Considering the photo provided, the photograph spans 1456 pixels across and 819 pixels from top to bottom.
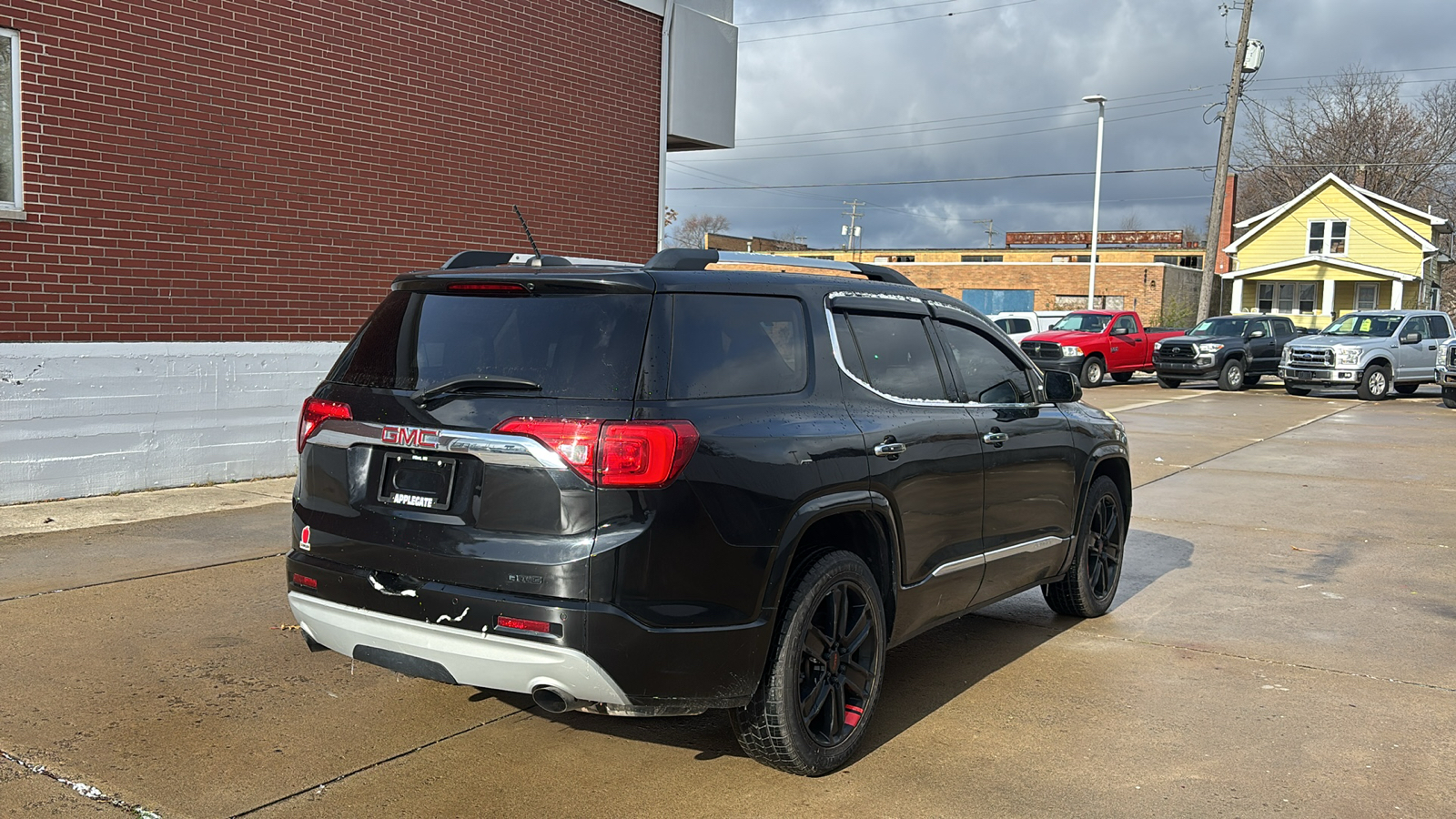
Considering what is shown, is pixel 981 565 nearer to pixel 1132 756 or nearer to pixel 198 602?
pixel 1132 756

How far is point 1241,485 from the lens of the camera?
41.0 ft

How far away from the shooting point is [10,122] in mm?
9438

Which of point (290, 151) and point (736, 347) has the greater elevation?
point (290, 151)

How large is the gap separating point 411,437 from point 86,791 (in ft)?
5.13

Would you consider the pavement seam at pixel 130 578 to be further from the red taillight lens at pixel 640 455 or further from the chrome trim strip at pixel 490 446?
the red taillight lens at pixel 640 455

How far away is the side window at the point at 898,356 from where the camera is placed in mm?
4984

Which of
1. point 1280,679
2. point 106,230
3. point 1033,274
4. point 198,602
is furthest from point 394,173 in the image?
point 1033,274

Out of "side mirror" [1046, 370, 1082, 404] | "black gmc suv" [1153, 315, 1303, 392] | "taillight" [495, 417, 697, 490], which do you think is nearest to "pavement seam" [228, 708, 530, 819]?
"taillight" [495, 417, 697, 490]

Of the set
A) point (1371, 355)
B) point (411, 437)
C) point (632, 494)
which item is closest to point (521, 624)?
point (632, 494)

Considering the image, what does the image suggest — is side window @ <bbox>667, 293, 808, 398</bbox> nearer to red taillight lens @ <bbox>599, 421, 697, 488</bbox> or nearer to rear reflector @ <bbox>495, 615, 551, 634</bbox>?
red taillight lens @ <bbox>599, 421, 697, 488</bbox>

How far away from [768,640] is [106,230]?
26.1 ft

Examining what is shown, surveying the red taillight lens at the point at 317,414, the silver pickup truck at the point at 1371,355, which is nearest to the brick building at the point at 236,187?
the red taillight lens at the point at 317,414

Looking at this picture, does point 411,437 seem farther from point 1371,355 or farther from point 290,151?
point 1371,355

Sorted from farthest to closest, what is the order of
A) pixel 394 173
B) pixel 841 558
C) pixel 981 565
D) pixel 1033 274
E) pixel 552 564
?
1. pixel 1033 274
2. pixel 394 173
3. pixel 981 565
4. pixel 841 558
5. pixel 552 564
